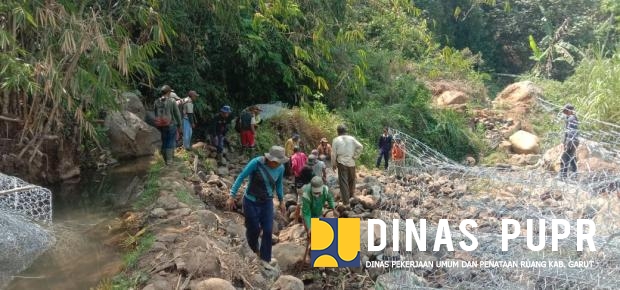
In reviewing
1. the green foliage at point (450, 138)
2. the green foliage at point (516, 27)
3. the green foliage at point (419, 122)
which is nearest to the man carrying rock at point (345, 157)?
the green foliage at point (419, 122)

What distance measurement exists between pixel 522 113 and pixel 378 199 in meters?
10.1

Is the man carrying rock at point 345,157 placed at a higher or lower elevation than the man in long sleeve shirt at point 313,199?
higher

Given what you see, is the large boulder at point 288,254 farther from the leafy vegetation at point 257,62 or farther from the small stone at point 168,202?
the leafy vegetation at point 257,62

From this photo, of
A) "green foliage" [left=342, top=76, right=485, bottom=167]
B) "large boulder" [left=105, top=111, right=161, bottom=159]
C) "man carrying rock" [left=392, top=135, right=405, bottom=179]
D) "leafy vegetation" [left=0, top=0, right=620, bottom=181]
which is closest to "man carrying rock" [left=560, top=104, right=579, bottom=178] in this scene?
"leafy vegetation" [left=0, top=0, right=620, bottom=181]

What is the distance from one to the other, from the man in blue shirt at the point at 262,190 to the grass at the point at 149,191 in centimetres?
149

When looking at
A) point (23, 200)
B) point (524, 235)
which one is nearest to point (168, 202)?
point (23, 200)

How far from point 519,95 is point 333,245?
1279 cm

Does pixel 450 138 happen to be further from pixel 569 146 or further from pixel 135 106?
pixel 569 146

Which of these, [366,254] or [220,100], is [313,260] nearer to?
[366,254]

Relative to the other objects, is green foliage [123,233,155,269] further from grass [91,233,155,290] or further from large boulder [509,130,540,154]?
large boulder [509,130,540,154]

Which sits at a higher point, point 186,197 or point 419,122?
point 419,122

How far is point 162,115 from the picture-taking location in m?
7.23

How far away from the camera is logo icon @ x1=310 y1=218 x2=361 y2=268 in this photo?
5.60 meters

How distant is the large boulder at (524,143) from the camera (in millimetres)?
13953
